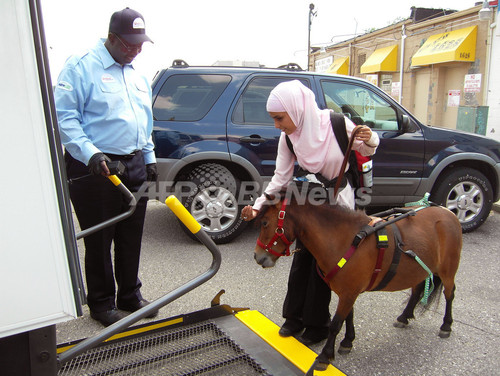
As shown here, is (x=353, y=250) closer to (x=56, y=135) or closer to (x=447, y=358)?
(x=447, y=358)

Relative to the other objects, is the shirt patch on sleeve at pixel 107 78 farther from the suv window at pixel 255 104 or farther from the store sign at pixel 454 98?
the store sign at pixel 454 98

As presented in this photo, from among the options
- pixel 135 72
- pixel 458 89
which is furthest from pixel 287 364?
pixel 458 89

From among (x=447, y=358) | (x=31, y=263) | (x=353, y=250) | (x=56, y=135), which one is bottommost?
(x=447, y=358)

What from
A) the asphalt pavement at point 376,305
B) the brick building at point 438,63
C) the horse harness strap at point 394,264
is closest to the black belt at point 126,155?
the asphalt pavement at point 376,305

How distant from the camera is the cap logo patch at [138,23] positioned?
9.16 feet

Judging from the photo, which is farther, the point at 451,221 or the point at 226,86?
the point at 226,86

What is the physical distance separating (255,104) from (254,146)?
0.59 m

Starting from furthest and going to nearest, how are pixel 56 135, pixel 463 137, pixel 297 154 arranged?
pixel 463 137 < pixel 297 154 < pixel 56 135

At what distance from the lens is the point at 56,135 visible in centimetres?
145

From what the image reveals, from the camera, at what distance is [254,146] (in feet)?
16.8

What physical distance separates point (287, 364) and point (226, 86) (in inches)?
146

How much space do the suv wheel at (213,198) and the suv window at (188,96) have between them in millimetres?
720

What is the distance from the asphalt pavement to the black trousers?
0.33 m

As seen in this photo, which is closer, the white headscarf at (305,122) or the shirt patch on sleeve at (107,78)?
the white headscarf at (305,122)
